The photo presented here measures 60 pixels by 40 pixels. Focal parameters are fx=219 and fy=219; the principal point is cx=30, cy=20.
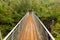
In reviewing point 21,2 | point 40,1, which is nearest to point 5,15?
point 21,2

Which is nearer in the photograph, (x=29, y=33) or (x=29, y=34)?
(x=29, y=34)

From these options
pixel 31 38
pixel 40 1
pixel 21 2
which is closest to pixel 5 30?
pixel 31 38

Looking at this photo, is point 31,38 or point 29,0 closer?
point 31,38

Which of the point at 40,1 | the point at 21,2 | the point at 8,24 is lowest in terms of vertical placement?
the point at 40,1

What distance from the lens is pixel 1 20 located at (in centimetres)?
1228

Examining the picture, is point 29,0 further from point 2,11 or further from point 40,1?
point 2,11

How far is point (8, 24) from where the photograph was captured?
42.0 ft

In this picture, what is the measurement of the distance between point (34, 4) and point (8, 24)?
15.1 metres

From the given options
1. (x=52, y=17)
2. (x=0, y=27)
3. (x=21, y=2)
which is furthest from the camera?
(x=21, y=2)

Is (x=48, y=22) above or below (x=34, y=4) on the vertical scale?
above

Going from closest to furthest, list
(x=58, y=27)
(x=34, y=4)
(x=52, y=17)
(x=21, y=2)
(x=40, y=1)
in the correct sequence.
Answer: (x=58, y=27), (x=52, y=17), (x=21, y=2), (x=34, y=4), (x=40, y=1)

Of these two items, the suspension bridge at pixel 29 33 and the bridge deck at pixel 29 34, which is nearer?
the suspension bridge at pixel 29 33

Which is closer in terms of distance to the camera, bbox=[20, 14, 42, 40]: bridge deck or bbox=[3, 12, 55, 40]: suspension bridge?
bbox=[3, 12, 55, 40]: suspension bridge

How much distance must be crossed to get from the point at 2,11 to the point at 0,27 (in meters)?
1.52
